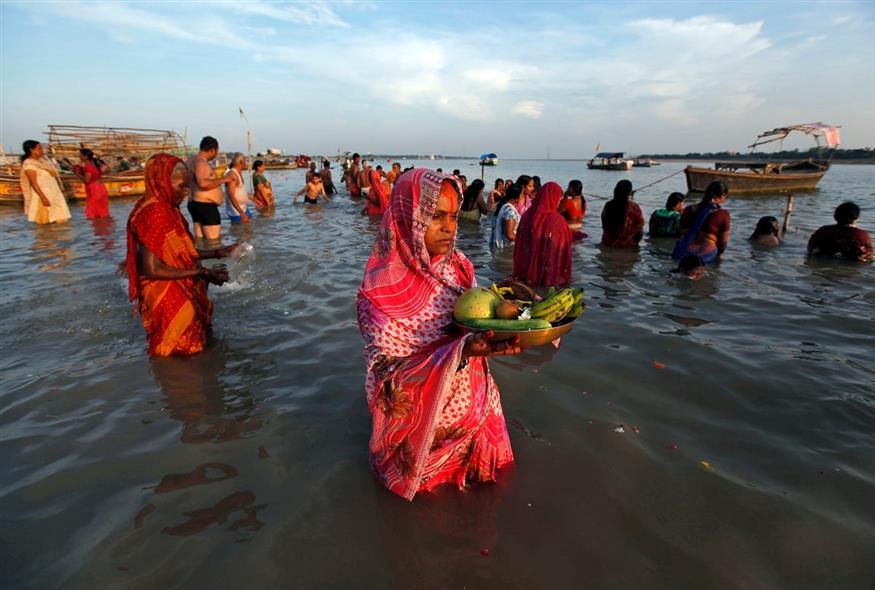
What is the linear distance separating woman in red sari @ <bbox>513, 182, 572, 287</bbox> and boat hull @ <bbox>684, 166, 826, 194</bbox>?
18.8m

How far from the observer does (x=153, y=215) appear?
12.6ft

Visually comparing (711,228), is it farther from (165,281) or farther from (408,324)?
(165,281)

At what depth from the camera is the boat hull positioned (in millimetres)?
22141

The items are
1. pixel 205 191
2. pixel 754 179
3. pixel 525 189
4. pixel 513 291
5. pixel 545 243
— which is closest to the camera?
pixel 513 291

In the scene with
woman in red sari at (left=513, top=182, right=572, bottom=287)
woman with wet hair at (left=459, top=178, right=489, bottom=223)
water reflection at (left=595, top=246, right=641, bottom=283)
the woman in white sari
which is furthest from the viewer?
woman with wet hair at (left=459, top=178, right=489, bottom=223)

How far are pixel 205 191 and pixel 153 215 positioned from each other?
5.44 m

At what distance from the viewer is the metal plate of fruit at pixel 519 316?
1.84 m

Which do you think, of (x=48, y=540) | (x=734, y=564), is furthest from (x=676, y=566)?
(x=48, y=540)

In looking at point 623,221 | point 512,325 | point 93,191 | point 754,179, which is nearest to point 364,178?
point 93,191

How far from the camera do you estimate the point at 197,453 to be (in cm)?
308

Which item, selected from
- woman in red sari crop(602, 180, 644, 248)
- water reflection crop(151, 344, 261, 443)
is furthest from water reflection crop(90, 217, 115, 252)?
woman in red sari crop(602, 180, 644, 248)

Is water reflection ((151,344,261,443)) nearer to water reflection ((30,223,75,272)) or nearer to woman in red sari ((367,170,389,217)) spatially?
water reflection ((30,223,75,272))

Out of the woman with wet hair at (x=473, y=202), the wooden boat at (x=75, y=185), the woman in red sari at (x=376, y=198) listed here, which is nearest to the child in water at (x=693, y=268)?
the woman with wet hair at (x=473, y=202)

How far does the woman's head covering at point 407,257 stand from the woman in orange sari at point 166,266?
256cm
